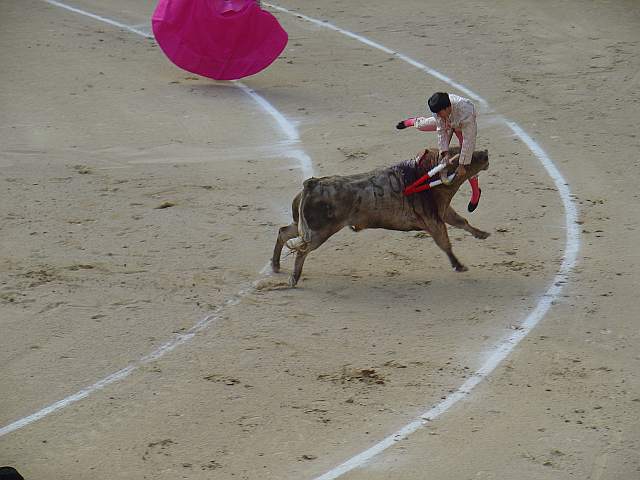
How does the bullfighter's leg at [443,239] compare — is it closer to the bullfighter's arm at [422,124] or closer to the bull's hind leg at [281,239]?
the bullfighter's arm at [422,124]

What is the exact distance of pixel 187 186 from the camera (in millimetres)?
11328

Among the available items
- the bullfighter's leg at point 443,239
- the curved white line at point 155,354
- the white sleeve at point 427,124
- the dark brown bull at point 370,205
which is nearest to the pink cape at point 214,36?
the curved white line at point 155,354

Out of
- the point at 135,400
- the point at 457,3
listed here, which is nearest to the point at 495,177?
the point at 135,400

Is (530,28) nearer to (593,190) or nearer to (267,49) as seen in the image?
(267,49)

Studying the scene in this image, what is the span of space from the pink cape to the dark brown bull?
5.76 metres

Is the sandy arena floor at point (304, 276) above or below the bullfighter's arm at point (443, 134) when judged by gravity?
below

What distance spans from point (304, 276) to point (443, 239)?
1.19 metres

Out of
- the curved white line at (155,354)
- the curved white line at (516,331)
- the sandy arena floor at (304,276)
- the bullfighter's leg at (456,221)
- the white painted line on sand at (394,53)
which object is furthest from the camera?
the white painted line on sand at (394,53)

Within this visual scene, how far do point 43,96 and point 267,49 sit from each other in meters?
2.91

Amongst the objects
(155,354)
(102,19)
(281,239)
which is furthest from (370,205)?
(102,19)

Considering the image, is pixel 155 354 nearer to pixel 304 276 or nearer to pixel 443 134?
pixel 304 276

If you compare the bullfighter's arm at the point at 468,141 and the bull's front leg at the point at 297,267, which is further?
the bull's front leg at the point at 297,267

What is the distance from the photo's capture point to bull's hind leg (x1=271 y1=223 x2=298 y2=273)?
923 cm

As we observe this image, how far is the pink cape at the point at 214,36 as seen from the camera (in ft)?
47.3
